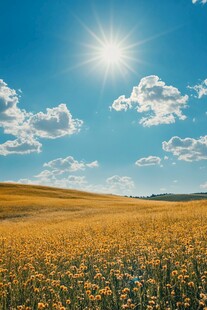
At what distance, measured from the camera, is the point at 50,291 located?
697 cm

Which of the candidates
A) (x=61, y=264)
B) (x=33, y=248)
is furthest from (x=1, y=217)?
(x=61, y=264)

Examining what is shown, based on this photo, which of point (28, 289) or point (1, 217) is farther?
point (1, 217)

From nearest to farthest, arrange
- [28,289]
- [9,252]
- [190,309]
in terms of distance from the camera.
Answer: [190,309] → [28,289] → [9,252]

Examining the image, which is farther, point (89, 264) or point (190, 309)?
point (89, 264)

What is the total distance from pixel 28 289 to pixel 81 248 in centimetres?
439

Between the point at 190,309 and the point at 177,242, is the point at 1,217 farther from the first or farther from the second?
the point at 190,309

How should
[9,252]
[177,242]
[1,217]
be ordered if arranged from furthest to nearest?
[1,217] < [9,252] < [177,242]

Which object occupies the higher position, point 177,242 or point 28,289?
point 177,242

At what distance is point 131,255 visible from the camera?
10.2 meters

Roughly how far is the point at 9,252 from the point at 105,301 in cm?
738

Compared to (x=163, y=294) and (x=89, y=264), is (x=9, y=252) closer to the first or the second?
(x=89, y=264)

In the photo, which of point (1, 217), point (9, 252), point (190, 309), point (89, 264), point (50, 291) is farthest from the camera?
point (1, 217)

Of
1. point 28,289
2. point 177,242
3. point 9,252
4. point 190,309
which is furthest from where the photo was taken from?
point 9,252

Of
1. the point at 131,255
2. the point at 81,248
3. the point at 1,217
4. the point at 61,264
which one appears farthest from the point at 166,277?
the point at 1,217
